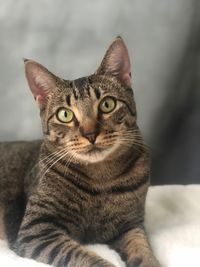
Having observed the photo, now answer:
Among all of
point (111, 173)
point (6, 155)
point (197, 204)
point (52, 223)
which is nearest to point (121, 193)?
point (111, 173)

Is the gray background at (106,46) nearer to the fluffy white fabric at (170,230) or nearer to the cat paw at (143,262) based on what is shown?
the fluffy white fabric at (170,230)

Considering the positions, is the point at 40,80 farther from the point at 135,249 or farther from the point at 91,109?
the point at 135,249

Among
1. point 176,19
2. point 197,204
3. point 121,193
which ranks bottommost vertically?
point 197,204

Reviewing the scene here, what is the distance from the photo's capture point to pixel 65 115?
1.31 m

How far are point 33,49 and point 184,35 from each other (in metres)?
0.49

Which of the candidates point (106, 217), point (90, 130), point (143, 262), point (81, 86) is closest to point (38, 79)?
point (81, 86)

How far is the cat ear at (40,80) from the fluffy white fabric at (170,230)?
1.28ft

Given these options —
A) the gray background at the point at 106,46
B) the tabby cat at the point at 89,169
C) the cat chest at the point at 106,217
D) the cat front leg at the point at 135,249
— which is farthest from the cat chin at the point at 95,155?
the gray background at the point at 106,46

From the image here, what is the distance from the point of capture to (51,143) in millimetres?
1350

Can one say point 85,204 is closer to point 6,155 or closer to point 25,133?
point 6,155

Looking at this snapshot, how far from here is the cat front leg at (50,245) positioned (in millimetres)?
1196

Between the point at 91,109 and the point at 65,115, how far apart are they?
7 centimetres

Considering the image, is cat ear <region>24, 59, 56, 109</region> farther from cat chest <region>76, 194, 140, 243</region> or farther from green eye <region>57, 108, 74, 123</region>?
cat chest <region>76, 194, 140, 243</region>

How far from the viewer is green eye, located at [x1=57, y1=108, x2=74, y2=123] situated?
1.31 meters
